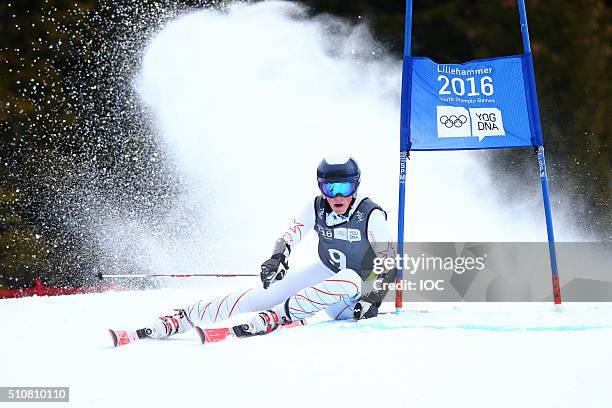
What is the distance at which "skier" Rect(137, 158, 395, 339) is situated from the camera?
4035 millimetres

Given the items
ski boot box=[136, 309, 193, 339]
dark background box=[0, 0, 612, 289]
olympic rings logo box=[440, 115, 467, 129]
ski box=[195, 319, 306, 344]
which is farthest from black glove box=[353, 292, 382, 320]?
dark background box=[0, 0, 612, 289]

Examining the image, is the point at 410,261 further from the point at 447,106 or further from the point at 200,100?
the point at 200,100

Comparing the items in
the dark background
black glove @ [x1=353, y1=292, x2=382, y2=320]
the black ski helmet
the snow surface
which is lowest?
the snow surface

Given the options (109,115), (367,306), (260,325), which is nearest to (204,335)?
(260,325)

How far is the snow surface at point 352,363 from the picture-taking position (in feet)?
8.34

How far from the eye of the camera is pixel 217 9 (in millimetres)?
10430

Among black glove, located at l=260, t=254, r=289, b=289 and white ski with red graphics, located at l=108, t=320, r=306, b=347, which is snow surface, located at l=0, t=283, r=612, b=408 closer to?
white ski with red graphics, located at l=108, t=320, r=306, b=347

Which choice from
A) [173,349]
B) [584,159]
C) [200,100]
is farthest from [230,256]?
[584,159]

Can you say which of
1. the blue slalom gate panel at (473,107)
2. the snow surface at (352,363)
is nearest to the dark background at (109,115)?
the snow surface at (352,363)

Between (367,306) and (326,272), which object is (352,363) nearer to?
(367,306)

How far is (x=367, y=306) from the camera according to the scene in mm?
4148

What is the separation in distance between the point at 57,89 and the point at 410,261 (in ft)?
18.8

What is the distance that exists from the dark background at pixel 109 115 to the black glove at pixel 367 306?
18.1 feet

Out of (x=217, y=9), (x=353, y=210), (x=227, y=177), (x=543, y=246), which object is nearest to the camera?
(x=353, y=210)
